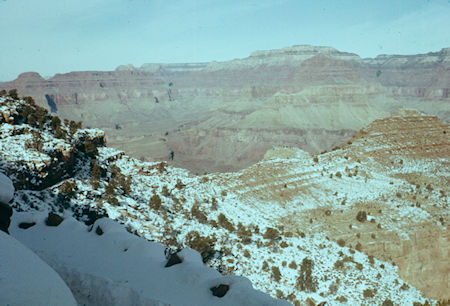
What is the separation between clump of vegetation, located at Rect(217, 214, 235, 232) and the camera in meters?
18.3

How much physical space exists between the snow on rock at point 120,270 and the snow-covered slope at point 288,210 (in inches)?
8.2

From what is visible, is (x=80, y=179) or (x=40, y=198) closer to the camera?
(x=40, y=198)

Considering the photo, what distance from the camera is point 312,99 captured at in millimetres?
162875

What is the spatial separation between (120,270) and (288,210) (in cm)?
1685

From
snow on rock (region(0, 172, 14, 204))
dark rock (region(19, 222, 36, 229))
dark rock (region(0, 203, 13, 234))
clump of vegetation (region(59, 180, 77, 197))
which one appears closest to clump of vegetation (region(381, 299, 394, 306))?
dark rock (region(19, 222, 36, 229))

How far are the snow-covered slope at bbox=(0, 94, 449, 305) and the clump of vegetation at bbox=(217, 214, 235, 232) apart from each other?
0.10 m

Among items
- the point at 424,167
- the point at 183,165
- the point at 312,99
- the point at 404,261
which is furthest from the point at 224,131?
the point at 404,261

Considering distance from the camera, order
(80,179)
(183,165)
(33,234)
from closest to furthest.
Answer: (33,234) → (80,179) → (183,165)

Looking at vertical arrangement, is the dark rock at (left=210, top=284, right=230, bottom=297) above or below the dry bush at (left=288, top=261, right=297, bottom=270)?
above

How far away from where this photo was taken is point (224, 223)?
18.7 m

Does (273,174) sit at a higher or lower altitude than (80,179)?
lower

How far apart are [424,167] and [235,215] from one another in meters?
19.5

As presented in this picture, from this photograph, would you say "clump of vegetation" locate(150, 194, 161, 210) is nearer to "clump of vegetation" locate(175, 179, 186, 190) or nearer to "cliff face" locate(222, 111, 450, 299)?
"clump of vegetation" locate(175, 179, 186, 190)

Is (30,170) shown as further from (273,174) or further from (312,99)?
(312,99)
